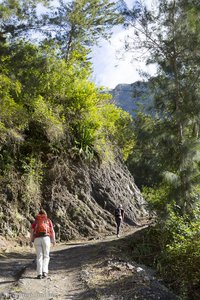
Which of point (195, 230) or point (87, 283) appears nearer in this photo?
point (87, 283)

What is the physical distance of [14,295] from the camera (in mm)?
7324

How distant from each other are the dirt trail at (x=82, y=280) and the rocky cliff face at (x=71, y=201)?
2933 mm

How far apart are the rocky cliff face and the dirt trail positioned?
293 centimetres

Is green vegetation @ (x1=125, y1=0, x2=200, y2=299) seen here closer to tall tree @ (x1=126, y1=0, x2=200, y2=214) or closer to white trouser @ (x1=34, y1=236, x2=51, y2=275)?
tall tree @ (x1=126, y1=0, x2=200, y2=214)

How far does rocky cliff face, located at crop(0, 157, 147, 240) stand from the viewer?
→ 1511cm

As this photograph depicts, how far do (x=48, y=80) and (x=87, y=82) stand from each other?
2.81 meters

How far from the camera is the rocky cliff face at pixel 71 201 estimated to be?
15.1 meters

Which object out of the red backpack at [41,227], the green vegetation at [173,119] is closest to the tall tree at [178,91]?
the green vegetation at [173,119]

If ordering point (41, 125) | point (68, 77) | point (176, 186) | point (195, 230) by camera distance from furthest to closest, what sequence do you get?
1. point (68, 77)
2. point (41, 125)
3. point (176, 186)
4. point (195, 230)

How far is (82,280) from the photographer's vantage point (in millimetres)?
8898

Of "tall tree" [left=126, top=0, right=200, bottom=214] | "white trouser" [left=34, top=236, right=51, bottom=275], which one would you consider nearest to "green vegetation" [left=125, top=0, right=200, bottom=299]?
"tall tree" [left=126, top=0, right=200, bottom=214]

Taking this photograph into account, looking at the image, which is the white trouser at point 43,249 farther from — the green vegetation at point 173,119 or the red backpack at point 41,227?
the green vegetation at point 173,119

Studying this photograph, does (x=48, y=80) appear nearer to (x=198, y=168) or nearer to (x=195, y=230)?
(x=198, y=168)

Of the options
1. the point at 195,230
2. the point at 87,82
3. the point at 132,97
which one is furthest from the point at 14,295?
the point at 87,82
